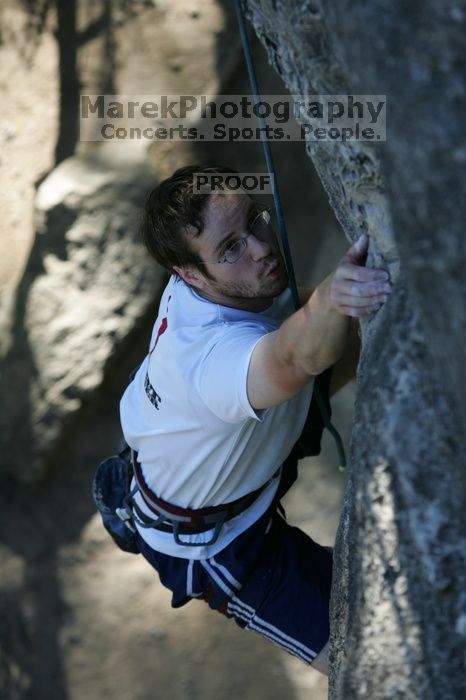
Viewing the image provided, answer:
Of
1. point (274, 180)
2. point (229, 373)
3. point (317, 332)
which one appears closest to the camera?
point (317, 332)

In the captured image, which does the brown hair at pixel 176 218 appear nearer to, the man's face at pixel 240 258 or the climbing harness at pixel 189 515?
the man's face at pixel 240 258

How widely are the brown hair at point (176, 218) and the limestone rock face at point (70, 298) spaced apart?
1358 millimetres

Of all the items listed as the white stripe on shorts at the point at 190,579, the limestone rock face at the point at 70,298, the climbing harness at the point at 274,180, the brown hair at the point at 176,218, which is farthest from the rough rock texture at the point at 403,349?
the limestone rock face at the point at 70,298

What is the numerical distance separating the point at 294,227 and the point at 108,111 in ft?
2.34

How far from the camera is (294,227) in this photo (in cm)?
322

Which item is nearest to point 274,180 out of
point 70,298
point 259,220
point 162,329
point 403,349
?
point 259,220

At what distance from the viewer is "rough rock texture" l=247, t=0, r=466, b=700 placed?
3.03 feet

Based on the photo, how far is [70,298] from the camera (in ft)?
9.74

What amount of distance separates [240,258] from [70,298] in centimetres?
159

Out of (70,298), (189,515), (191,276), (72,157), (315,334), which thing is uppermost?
(72,157)

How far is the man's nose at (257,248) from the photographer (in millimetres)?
1458

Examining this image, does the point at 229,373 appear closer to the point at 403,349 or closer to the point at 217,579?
the point at 403,349

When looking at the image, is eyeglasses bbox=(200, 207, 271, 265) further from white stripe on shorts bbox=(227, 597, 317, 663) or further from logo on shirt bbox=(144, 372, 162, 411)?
white stripe on shorts bbox=(227, 597, 317, 663)

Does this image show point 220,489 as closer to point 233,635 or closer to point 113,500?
point 113,500
